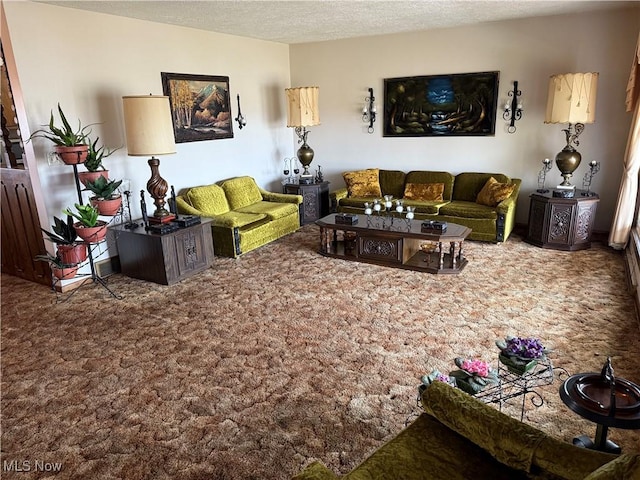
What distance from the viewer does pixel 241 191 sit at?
19.9ft

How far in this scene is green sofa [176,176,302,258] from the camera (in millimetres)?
5156

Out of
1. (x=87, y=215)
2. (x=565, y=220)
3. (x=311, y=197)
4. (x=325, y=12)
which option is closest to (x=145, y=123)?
(x=87, y=215)

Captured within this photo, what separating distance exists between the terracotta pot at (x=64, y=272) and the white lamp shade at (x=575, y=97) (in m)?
5.31

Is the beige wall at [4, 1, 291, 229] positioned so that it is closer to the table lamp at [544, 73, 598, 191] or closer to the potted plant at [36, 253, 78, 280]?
the potted plant at [36, 253, 78, 280]

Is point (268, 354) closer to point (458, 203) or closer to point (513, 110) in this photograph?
point (458, 203)

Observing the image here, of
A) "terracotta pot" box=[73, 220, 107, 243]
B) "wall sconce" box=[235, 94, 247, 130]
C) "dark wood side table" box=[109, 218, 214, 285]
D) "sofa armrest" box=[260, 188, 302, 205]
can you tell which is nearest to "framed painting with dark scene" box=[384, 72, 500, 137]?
"sofa armrest" box=[260, 188, 302, 205]

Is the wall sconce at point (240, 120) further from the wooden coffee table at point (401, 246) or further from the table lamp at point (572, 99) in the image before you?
the table lamp at point (572, 99)

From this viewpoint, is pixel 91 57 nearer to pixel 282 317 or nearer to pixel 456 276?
pixel 282 317

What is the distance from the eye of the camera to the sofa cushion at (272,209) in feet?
18.7

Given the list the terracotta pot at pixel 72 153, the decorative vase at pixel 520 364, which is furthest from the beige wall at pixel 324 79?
the decorative vase at pixel 520 364

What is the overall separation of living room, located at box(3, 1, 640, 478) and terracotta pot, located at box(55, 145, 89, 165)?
0.43 m

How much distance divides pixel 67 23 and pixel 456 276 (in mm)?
4502

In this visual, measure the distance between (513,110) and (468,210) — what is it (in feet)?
4.96

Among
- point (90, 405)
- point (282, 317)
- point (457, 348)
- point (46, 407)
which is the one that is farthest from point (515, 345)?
point (46, 407)
